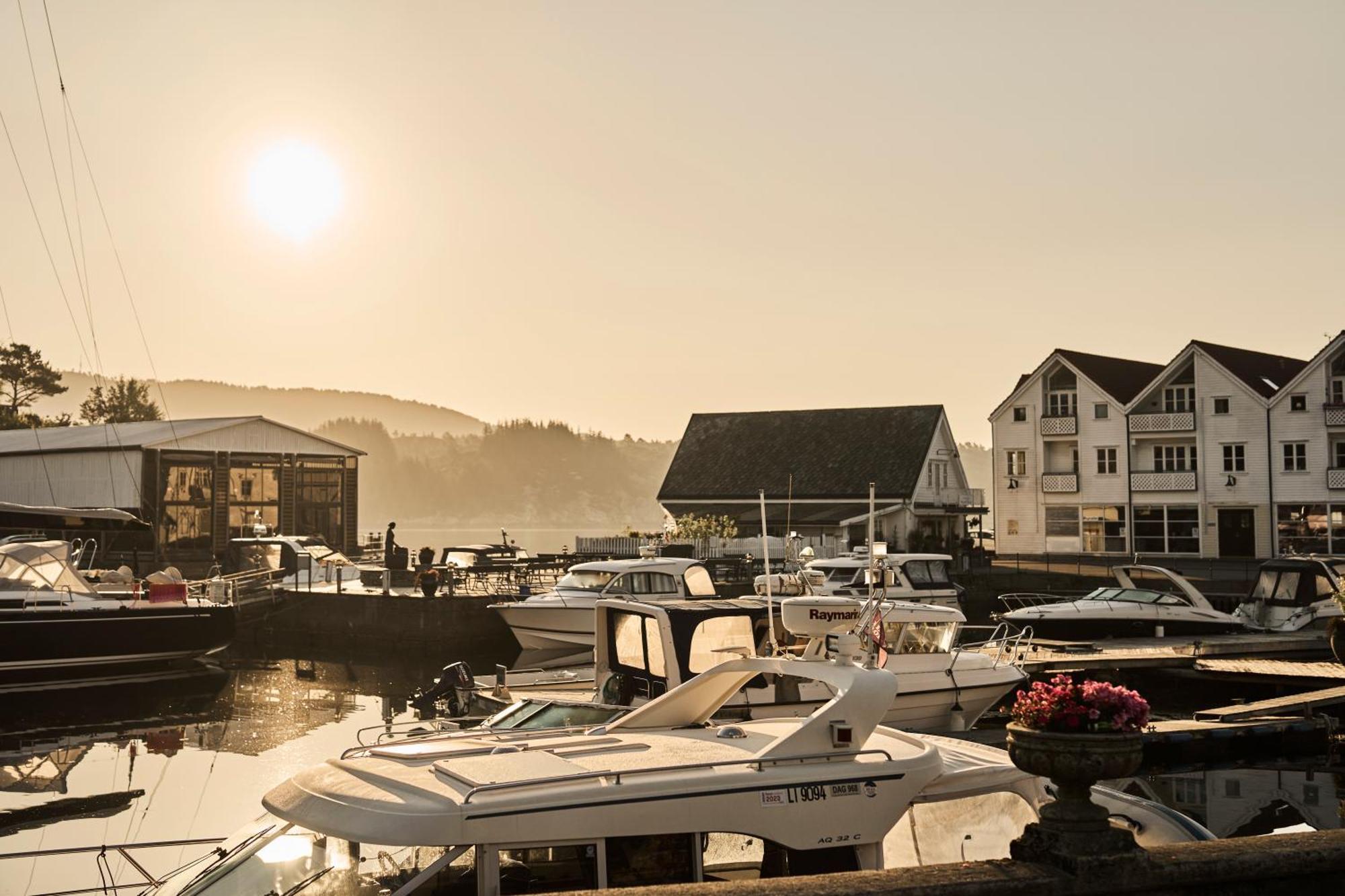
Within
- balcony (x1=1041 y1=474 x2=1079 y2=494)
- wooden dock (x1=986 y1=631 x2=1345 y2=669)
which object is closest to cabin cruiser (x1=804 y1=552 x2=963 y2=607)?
wooden dock (x1=986 y1=631 x2=1345 y2=669)

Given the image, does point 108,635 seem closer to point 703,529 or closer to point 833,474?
point 703,529

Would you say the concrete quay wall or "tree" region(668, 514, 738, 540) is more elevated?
Answer: "tree" region(668, 514, 738, 540)

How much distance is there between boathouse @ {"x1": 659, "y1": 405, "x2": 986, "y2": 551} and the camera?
58781 millimetres

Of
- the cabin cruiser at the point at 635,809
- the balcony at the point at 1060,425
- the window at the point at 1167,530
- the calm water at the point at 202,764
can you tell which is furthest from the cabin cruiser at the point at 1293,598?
the balcony at the point at 1060,425

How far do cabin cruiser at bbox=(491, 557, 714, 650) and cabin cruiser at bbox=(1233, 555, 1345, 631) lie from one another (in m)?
13.6

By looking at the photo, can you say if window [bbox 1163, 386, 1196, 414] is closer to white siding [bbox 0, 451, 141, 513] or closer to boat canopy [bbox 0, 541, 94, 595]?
white siding [bbox 0, 451, 141, 513]

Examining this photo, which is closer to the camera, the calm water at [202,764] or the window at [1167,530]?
the calm water at [202,764]

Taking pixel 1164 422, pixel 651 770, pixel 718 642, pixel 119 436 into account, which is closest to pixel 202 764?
pixel 718 642

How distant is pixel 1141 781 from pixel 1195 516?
45430 millimetres

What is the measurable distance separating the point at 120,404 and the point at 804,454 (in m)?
62.6

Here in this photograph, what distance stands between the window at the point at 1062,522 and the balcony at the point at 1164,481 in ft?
10.8

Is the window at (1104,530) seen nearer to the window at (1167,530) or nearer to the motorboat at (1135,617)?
the window at (1167,530)

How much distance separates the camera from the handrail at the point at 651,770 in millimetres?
7363

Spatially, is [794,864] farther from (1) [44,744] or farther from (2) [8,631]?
(2) [8,631]
